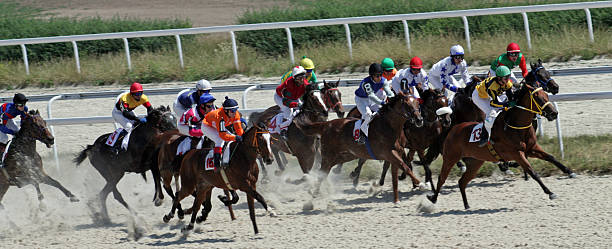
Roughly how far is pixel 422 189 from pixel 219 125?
2565mm

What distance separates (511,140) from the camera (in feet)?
31.0

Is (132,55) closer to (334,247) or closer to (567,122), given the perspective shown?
(567,122)

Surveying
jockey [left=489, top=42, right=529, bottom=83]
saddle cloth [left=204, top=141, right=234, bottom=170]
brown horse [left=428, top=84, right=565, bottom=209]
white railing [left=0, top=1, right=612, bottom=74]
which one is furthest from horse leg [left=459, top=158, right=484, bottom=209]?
white railing [left=0, top=1, right=612, bottom=74]

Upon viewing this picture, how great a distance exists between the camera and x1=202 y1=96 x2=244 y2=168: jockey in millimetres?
9156

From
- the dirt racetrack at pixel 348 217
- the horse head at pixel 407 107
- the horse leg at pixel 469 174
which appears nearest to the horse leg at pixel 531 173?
the dirt racetrack at pixel 348 217

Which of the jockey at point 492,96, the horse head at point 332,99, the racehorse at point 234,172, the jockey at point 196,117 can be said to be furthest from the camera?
the horse head at point 332,99

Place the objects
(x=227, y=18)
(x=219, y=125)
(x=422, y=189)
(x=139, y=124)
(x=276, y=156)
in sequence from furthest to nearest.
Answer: (x=227, y=18)
(x=276, y=156)
(x=139, y=124)
(x=422, y=189)
(x=219, y=125)

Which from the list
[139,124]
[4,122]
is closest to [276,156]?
[139,124]

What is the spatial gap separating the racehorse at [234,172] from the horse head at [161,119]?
5.14ft

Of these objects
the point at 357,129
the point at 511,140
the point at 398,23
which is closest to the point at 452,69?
the point at 357,129

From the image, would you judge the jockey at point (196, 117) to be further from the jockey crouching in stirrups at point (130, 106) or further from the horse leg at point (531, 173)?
the horse leg at point (531, 173)

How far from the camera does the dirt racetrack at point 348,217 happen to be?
8406 mm

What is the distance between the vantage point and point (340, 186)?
1145 centimetres

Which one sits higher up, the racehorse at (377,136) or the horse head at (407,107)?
the horse head at (407,107)
